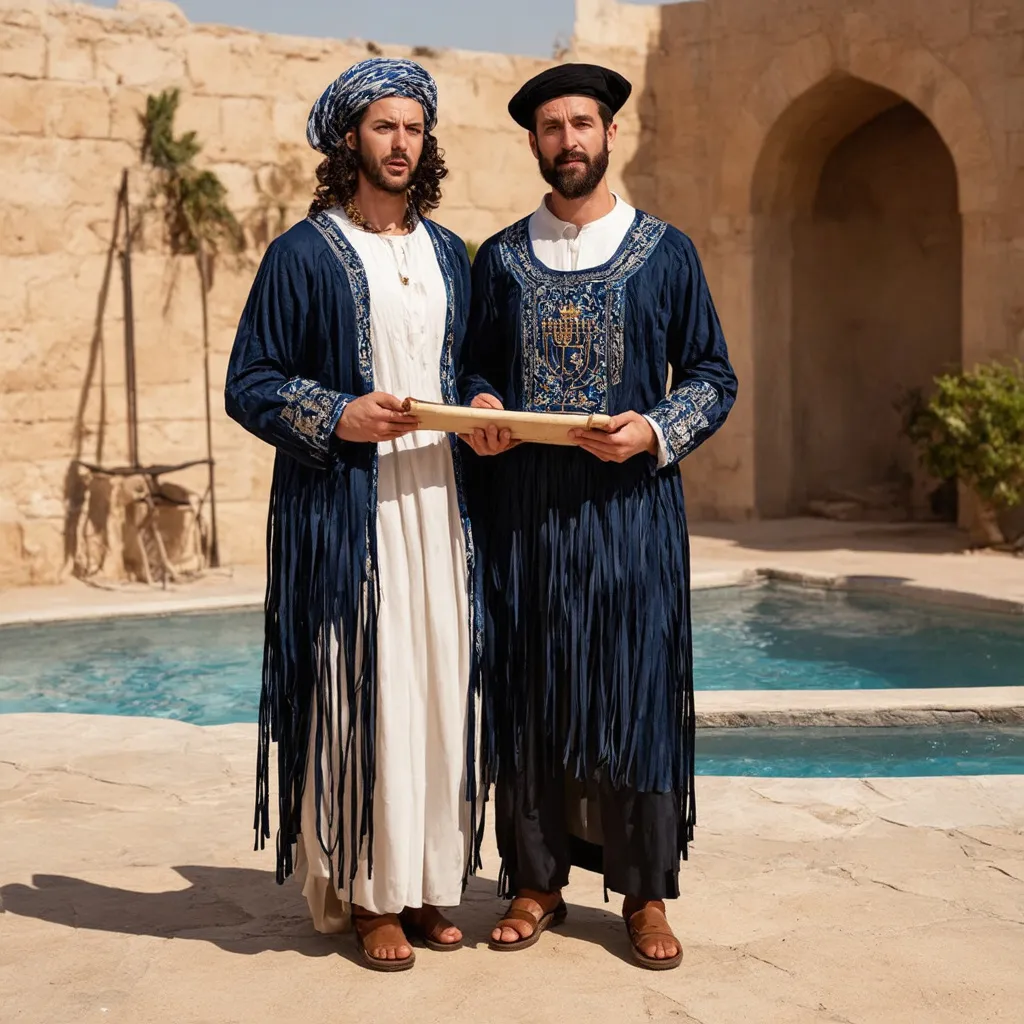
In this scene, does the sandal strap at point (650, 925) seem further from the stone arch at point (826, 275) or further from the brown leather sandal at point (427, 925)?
the stone arch at point (826, 275)

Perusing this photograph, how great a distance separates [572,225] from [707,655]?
448 cm

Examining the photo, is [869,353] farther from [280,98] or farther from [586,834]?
[586,834]

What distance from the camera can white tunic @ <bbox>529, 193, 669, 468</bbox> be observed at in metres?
3.09

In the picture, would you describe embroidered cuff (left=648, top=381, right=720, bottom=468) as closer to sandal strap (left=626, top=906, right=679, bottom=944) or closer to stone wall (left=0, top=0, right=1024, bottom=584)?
sandal strap (left=626, top=906, right=679, bottom=944)

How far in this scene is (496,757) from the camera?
311 centimetres

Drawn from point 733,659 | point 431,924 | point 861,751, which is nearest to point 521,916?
point 431,924

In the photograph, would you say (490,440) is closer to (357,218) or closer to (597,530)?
(597,530)

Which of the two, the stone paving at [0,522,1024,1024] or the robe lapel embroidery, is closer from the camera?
the stone paving at [0,522,1024,1024]

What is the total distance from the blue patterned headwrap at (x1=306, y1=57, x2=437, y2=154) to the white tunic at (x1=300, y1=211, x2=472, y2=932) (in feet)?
0.70

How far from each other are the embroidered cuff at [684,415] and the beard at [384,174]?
0.66 m

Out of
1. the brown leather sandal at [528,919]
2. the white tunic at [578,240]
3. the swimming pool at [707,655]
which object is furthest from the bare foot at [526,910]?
the swimming pool at [707,655]

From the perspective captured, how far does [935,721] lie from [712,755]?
0.78 metres

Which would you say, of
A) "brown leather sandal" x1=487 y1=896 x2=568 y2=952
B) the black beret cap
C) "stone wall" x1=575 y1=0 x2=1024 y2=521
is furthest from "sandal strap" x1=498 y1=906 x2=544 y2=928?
"stone wall" x1=575 y1=0 x2=1024 y2=521

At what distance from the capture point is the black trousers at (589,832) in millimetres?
3027
